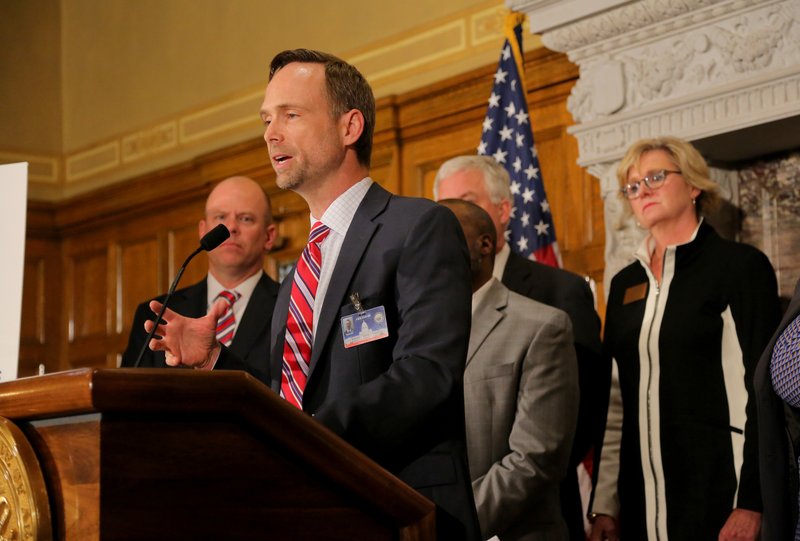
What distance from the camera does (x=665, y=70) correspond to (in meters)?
4.25

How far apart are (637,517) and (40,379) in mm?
2397

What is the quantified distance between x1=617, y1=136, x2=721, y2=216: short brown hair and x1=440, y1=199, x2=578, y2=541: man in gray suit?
0.68 m

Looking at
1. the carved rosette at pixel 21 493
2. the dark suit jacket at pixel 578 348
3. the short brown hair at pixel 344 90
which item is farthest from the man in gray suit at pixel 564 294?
the carved rosette at pixel 21 493

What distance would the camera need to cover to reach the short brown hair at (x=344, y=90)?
2.16 m

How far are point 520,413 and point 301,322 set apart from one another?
1.14m

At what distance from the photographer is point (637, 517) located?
333 cm

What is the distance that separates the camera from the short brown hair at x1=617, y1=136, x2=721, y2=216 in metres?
3.54

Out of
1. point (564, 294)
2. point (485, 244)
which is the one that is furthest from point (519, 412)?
point (564, 294)

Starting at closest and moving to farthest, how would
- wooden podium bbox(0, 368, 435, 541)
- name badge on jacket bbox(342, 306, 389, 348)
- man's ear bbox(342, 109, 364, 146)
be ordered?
wooden podium bbox(0, 368, 435, 541), name badge on jacket bbox(342, 306, 389, 348), man's ear bbox(342, 109, 364, 146)

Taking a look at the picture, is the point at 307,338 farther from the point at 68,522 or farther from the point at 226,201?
the point at 226,201

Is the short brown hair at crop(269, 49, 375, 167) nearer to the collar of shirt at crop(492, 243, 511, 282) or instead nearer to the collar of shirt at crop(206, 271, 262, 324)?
the collar of shirt at crop(206, 271, 262, 324)

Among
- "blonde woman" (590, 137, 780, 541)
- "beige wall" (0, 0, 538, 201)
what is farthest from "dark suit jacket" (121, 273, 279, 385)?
"beige wall" (0, 0, 538, 201)

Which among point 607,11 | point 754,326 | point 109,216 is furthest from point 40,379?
point 109,216

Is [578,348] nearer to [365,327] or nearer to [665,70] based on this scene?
[665,70]
